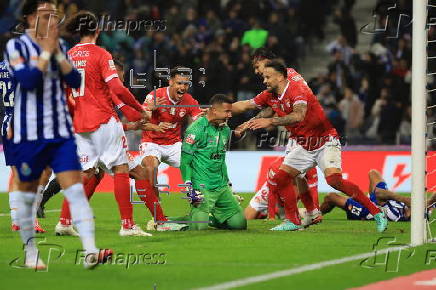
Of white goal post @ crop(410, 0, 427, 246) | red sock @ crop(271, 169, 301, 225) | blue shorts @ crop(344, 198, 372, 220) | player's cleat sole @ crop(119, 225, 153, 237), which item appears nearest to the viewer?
white goal post @ crop(410, 0, 427, 246)

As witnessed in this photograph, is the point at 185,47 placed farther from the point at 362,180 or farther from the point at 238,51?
the point at 362,180

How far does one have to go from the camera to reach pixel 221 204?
1235 centimetres

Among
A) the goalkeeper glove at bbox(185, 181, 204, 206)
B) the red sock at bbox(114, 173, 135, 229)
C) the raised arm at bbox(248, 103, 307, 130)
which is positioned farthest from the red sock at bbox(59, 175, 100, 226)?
the raised arm at bbox(248, 103, 307, 130)

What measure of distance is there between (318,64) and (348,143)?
14.6 ft

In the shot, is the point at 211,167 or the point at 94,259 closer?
the point at 94,259

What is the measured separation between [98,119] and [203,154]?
1.67 meters

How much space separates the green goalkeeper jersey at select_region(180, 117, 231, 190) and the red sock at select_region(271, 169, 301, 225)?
0.67 metres

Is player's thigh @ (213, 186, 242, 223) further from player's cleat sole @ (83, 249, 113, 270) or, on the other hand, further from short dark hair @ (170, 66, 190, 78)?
player's cleat sole @ (83, 249, 113, 270)

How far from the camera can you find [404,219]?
535 inches

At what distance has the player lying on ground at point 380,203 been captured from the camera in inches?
531

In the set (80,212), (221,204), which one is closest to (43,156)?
(80,212)

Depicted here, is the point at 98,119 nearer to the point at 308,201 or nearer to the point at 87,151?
the point at 87,151

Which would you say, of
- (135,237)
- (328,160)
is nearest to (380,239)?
(328,160)

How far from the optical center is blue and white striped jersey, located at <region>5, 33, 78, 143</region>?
8211 mm
